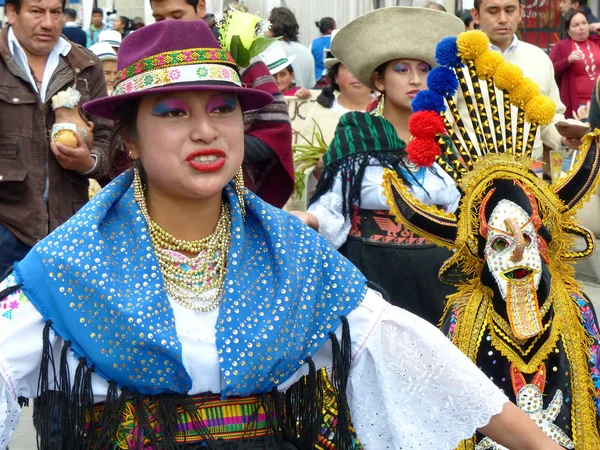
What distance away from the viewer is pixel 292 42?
411 inches

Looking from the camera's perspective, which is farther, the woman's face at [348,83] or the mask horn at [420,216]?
the woman's face at [348,83]

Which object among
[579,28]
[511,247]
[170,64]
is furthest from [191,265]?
[579,28]

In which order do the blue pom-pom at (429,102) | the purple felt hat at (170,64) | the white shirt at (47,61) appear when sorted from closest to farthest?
the purple felt hat at (170,64) → the blue pom-pom at (429,102) → the white shirt at (47,61)

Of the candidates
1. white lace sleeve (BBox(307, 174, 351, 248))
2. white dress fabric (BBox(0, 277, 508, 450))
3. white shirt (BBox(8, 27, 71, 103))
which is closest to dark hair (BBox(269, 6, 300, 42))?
white shirt (BBox(8, 27, 71, 103))

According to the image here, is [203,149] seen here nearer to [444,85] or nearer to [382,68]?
[444,85]

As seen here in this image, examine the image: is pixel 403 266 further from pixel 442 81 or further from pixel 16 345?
pixel 16 345

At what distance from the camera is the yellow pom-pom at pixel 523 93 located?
151 inches

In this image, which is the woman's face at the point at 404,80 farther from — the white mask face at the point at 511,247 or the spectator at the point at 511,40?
the spectator at the point at 511,40

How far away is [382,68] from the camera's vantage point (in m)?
5.22

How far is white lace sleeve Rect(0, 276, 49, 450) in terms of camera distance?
2.43 meters


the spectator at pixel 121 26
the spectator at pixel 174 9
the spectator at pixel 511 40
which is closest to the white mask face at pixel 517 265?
the spectator at pixel 174 9

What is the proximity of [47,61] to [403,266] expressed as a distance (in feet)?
6.43

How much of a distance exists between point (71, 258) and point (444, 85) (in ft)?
6.16

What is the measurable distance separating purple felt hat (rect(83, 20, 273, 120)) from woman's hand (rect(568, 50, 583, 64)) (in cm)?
780
